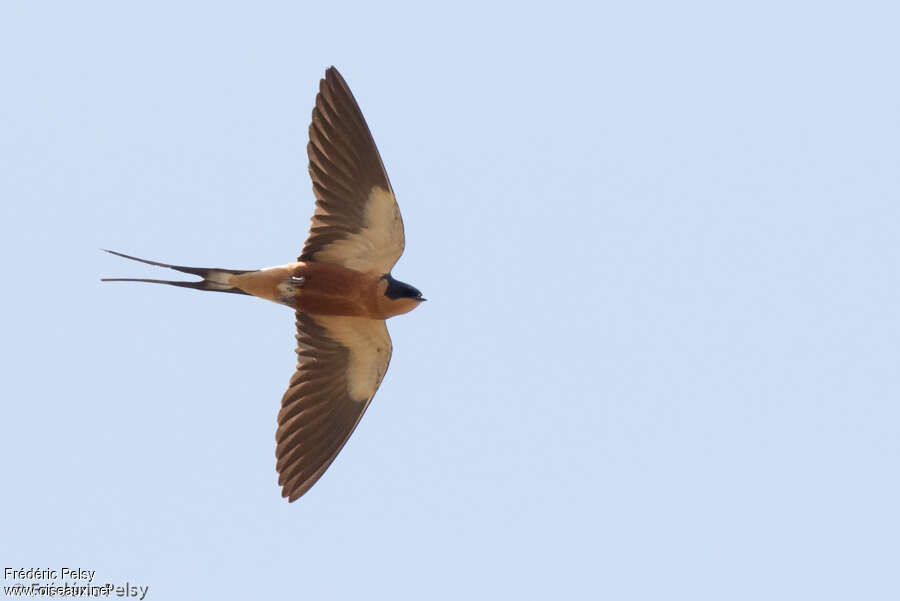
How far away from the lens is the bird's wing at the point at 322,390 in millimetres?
7555

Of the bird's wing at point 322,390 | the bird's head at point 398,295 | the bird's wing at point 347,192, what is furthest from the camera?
the bird's wing at point 322,390

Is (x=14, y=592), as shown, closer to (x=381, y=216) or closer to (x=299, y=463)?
(x=299, y=463)

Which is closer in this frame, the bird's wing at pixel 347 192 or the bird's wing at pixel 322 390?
the bird's wing at pixel 347 192

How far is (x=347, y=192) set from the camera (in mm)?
7164

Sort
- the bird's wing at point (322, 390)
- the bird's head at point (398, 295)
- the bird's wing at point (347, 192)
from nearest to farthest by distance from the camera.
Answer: the bird's wing at point (347, 192), the bird's head at point (398, 295), the bird's wing at point (322, 390)

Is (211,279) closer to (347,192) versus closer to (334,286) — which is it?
(334,286)

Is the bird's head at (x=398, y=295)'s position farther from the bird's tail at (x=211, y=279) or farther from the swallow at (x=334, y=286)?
the bird's tail at (x=211, y=279)

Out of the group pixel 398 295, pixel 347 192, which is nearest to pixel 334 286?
pixel 398 295

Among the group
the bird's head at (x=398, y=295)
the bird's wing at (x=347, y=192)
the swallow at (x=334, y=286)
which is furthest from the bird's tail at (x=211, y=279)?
the bird's head at (x=398, y=295)

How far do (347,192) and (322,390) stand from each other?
1.38m

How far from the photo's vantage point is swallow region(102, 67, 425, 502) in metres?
7.10

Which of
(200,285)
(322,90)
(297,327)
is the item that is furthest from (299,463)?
(322,90)

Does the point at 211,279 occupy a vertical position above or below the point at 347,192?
below

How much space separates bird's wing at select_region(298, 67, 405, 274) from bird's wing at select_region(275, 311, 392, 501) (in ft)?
1.61
